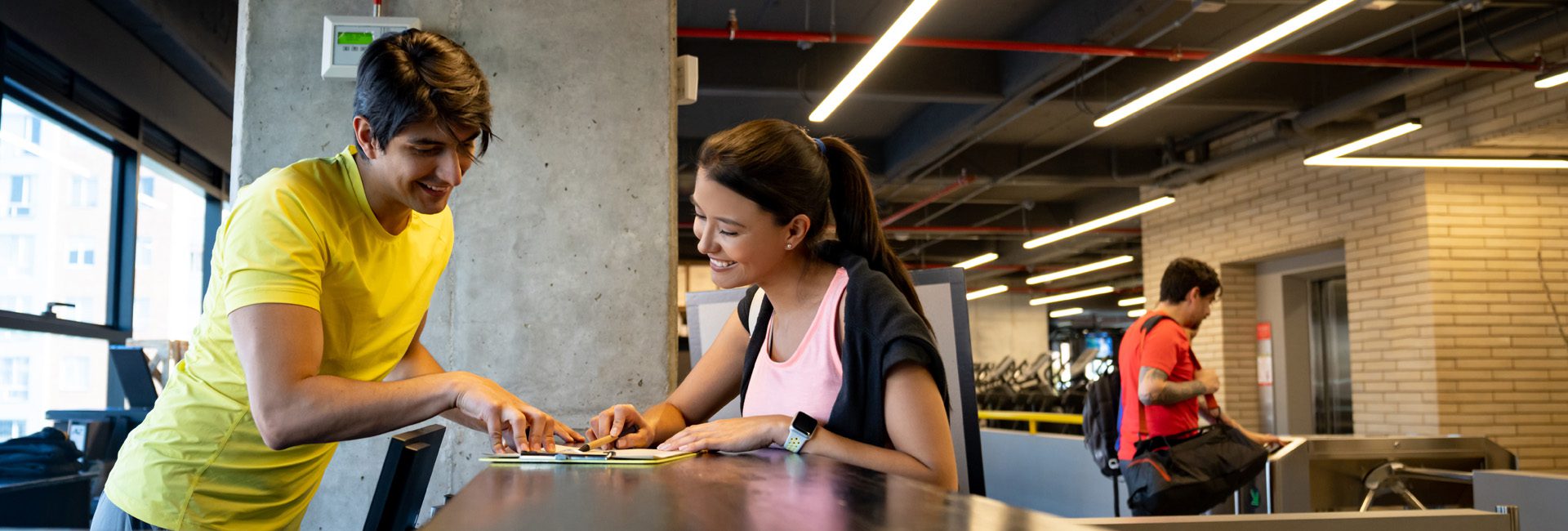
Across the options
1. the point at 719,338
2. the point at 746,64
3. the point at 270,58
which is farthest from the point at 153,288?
the point at 719,338

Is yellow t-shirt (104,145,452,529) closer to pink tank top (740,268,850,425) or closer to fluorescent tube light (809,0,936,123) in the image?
pink tank top (740,268,850,425)

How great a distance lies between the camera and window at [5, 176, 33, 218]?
5.69 m

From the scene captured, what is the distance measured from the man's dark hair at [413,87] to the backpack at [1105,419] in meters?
3.64

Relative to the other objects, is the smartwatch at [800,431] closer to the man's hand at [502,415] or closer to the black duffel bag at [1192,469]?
the man's hand at [502,415]

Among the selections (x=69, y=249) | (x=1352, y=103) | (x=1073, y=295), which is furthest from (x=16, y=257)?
(x=1073, y=295)

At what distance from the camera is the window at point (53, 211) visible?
18.6ft

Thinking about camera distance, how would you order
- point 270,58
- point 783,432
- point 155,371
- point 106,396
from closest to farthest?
1. point 783,432
2. point 270,58
3. point 155,371
4. point 106,396

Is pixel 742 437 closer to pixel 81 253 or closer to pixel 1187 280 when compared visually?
pixel 1187 280

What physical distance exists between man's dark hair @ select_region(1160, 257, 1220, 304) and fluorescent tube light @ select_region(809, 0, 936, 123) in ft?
4.67

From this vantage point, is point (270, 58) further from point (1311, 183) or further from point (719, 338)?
point (1311, 183)

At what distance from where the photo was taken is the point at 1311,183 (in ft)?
31.3

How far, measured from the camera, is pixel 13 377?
5777 mm

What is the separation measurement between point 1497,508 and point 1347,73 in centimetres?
740

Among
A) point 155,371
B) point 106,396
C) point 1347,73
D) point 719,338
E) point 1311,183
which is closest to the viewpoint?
point 719,338
